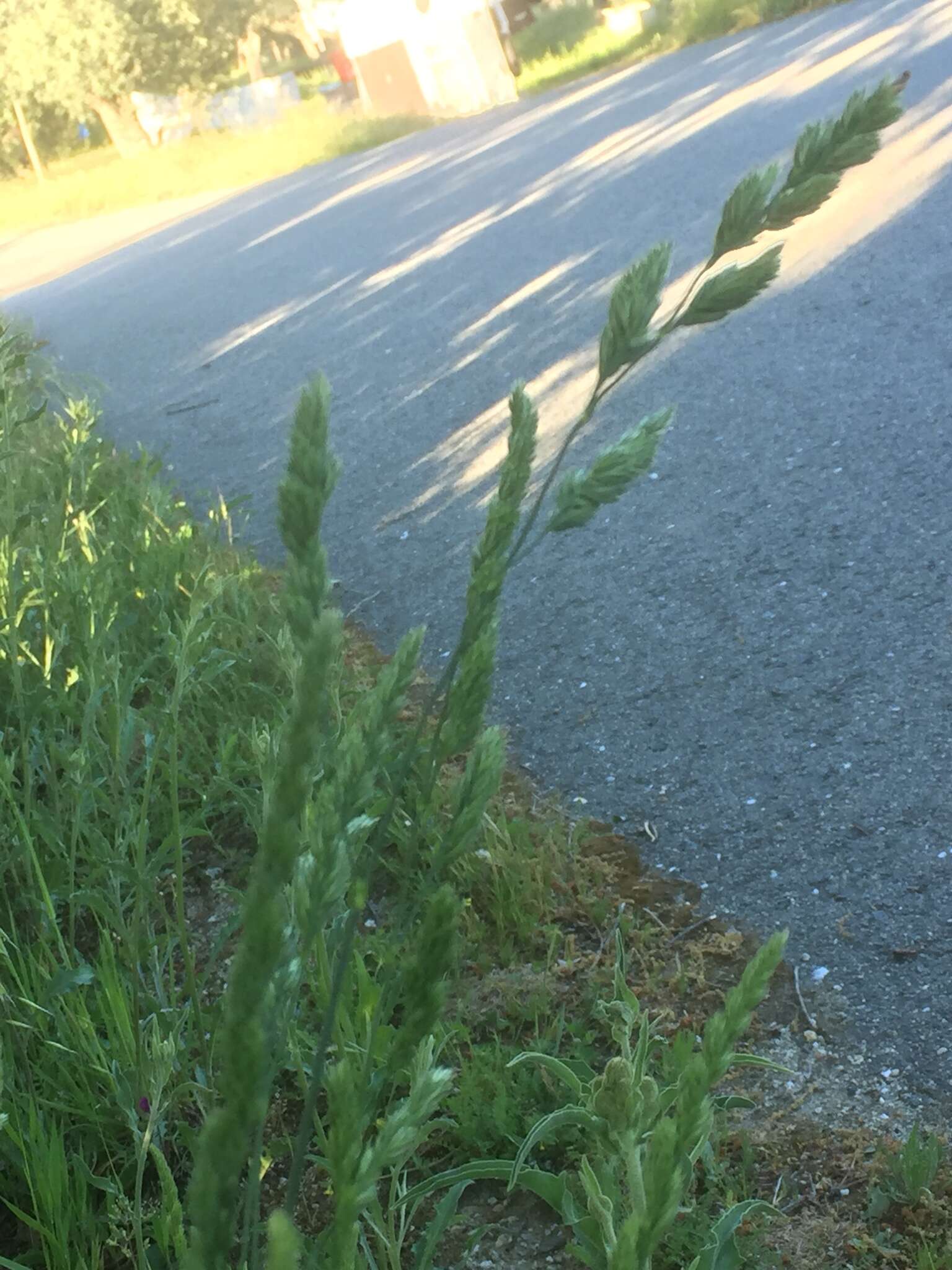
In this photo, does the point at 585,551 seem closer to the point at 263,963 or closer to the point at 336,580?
the point at 336,580

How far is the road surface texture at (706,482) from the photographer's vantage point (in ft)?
6.75

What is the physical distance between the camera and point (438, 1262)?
1.42 metres

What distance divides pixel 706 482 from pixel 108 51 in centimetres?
3187

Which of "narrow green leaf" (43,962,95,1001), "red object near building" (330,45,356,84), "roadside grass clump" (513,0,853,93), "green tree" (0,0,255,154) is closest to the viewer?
"narrow green leaf" (43,962,95,1001)

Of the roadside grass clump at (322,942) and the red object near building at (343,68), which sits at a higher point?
the red object near building at (343,68)

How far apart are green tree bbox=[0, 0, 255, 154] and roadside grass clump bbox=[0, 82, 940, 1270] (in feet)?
104

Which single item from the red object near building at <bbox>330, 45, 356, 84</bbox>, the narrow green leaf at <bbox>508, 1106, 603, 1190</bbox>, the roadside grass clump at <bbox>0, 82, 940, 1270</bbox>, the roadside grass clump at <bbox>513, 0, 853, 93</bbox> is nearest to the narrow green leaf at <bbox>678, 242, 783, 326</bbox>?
the roadside grass clump at <bbox>0, 82, 940, 1270</bbox>

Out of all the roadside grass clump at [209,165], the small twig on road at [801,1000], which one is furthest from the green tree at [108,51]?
the small twig on road at [801,1000]

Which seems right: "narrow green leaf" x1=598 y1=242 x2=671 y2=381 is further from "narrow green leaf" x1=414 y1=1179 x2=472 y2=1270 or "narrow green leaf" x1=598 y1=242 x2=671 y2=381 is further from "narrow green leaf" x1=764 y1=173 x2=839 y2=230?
"narrow green leaf" x1=414 y1=1179 x2=472 y2=1270

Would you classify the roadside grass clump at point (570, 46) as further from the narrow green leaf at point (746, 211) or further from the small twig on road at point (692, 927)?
the narrow green leaf at point (746, 211)

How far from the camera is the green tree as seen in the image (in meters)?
30.1

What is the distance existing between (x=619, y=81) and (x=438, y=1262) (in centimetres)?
1422

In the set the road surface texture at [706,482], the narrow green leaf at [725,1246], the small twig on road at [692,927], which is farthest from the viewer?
the road surface texture at [706,482]

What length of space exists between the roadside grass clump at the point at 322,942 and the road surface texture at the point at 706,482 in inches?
10.1
